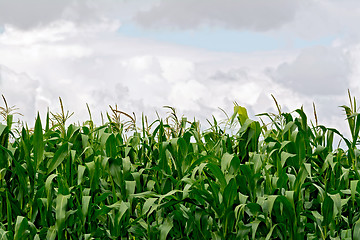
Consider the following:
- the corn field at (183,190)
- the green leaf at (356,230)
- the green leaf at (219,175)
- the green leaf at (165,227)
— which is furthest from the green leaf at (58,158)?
the green leaf at (356,230)

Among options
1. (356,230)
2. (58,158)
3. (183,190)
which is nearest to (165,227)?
(183,190)

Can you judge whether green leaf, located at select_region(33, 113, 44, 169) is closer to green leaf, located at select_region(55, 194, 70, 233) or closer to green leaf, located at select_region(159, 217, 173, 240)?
green leaf, located at select_region(55, 194, 70, 233)

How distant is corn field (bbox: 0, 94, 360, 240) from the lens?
11.1ft

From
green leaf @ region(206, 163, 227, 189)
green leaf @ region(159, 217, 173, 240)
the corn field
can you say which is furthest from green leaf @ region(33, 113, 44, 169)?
green leaf @ region(206, 163, 227, 189)

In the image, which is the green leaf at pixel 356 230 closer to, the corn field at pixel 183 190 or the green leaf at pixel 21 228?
Answer: the corn field at pixel 183 190

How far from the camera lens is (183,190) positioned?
11.2 feet

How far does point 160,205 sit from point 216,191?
1.28 ft

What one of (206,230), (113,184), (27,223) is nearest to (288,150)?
(206,230)

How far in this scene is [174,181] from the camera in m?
3.60

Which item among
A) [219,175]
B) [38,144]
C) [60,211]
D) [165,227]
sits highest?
[38,144]

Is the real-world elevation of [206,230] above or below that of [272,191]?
below

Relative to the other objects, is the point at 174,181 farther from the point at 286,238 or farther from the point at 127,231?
the point at 286,238

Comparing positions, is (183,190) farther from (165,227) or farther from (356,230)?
(356,230)

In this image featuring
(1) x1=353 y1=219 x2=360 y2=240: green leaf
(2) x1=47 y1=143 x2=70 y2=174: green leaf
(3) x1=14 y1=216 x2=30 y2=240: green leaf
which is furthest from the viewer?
(2) x1=47 y1=143 x2=70 y2=174: green leaf
